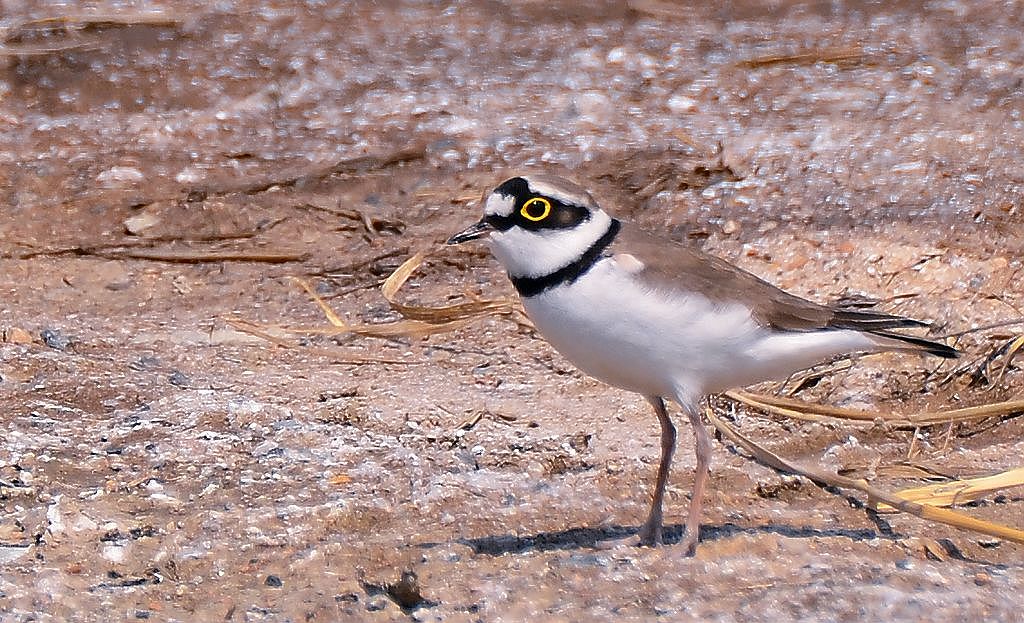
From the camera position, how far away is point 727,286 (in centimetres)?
369

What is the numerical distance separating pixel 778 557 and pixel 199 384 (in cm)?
245

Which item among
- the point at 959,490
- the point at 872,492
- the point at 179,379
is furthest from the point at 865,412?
the point at 179,379

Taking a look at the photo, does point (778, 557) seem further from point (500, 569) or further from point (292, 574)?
point (292, 574)

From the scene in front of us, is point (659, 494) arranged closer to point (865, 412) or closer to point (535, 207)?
point (535, 207)

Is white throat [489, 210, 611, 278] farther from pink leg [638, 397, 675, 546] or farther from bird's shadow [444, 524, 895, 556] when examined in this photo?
bird's shadow [444, 524, 895, 556]

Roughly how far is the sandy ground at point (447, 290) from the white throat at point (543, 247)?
81 cm

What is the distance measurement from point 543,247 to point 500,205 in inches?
6.6

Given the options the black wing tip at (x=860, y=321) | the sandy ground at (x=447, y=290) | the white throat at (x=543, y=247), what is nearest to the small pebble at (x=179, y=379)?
the sandy ground at (x=447, y=290)

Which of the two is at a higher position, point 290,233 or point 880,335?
point 880,335

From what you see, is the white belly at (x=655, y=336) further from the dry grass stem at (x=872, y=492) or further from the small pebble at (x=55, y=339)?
the small pebble at (x=55, y=339)

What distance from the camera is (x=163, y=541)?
12.6ft

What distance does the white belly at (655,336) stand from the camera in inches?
138

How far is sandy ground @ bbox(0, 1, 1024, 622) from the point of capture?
3648 millimetres

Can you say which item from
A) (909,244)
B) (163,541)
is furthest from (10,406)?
(909,244)
